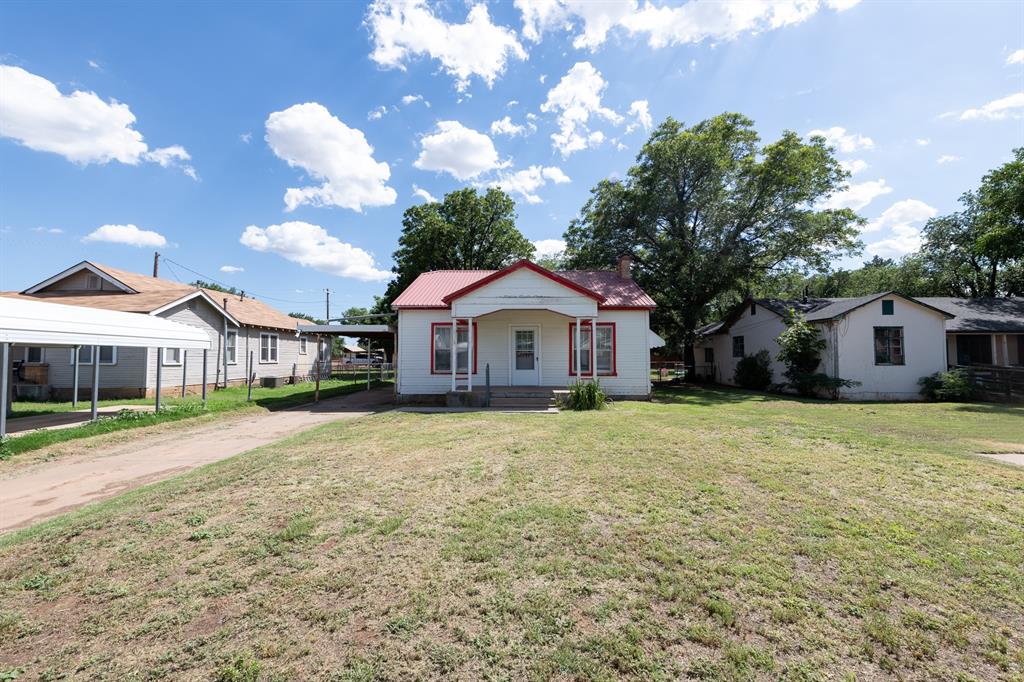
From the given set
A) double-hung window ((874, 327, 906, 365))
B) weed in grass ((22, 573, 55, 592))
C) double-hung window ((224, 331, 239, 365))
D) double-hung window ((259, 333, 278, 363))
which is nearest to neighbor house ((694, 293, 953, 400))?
double-hung window ((874, 327, 906, 365))

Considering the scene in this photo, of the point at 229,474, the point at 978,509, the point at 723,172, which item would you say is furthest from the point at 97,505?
the point at 723,172

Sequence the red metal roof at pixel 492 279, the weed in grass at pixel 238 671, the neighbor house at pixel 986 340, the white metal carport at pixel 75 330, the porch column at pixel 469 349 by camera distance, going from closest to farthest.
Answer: the weed in grass at pixel 238 671 → the white metal carport at pixel 75 330 → the porch column at pixel 469 349 → the red metal roof at pixel 492 279 → the neighbor house at pixel 986 340

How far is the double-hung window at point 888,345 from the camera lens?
55.4 ft

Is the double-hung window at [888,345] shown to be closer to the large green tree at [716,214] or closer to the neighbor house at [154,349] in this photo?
the large green tree at [716,214]

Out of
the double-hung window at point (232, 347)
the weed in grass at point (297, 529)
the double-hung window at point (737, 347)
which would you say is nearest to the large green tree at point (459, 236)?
the double-hung window at point (232, 347)

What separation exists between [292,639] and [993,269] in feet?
160

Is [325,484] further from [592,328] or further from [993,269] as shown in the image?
[993,269]

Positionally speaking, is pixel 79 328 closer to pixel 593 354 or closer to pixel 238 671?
pixel 238 671

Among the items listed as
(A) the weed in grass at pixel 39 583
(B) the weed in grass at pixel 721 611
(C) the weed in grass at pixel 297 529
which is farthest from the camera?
(C) the weed in grass at pixel 297 529

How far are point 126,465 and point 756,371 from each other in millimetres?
23013

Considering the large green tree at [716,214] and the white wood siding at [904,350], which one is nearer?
the white wood siding at [904,350]

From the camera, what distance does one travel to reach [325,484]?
556 cm

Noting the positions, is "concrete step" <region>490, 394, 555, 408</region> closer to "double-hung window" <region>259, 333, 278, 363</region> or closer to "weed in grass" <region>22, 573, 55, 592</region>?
"weed in grass" <region>22, 573, 55, 592</region>

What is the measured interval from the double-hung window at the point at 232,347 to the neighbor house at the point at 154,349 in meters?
0.05
